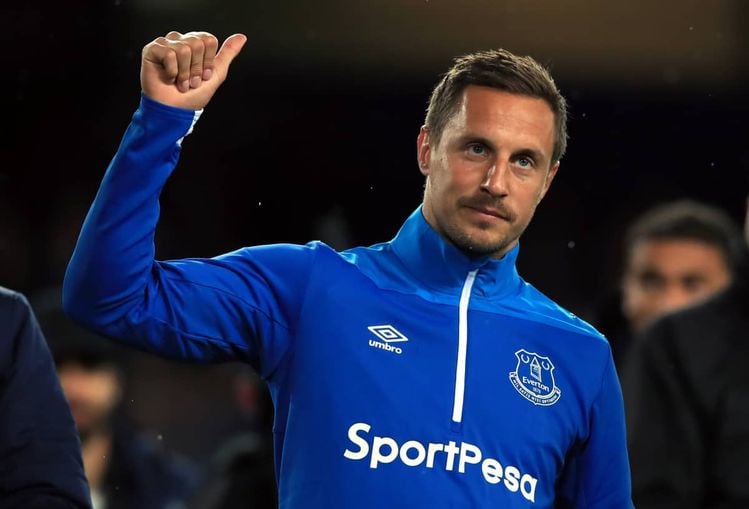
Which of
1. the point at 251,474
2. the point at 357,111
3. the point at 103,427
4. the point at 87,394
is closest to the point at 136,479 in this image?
the point at 103,427

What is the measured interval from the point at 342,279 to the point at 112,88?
699cm

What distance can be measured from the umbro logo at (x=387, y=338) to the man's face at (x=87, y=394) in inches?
89.8

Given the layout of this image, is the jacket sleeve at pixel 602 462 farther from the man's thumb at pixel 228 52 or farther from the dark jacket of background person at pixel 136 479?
the dark jacket of background person at pixel 136 479

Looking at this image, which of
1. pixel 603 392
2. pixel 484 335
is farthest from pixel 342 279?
pixel 603 392

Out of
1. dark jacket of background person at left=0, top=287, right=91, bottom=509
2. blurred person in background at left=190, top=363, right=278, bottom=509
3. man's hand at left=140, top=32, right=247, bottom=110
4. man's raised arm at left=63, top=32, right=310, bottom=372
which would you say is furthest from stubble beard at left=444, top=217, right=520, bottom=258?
blurred person in background at left=190, top=363, right=278, bottom=509

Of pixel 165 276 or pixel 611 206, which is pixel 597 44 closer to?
pixel 611 206

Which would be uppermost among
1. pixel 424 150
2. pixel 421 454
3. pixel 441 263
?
pixel 424 150

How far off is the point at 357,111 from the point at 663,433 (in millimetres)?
6303

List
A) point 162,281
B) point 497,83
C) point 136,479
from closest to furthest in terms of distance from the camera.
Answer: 1. point 162,281
2. point 497,83
3. point 136,479

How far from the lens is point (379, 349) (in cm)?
340

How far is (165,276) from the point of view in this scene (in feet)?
10.6

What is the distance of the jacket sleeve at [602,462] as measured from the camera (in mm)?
3574

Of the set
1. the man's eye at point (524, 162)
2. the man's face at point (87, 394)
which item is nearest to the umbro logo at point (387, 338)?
the man's eye at point (524, 162)

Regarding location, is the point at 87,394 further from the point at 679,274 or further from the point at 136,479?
the point at 679,274
